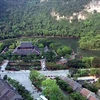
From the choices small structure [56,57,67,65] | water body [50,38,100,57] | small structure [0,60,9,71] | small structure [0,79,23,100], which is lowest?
water body [50,38,100,57]

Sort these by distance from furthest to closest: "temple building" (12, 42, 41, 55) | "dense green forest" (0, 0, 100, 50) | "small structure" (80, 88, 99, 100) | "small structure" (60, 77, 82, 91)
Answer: "dense green forest" (0, 0, 100, 50), "temple building" (12, 42, 41, 55), "small structure" (60, 77, 82, 91), "small structure" (80, 88, 99, 100)

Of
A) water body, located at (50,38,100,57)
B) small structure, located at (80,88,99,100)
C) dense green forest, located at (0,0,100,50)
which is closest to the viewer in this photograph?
small structure, located at (80,88,99,100)

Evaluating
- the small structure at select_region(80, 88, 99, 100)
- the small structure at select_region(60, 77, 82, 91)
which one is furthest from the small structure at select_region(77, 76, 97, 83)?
the small structure at select_region(80, 88, 99, 100)

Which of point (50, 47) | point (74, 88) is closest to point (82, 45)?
point (50, 47)

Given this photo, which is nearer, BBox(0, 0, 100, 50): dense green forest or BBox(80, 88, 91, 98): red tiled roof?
BBox(80, 88, 91, 98): red tiled roof

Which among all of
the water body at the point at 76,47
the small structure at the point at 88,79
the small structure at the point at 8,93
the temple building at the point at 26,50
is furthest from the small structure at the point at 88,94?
the water body at the point at 76,47

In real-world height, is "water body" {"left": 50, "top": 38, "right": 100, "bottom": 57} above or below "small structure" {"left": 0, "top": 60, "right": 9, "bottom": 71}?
below

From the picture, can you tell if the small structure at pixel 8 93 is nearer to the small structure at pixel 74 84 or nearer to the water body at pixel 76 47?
the small structure at pixel 74 84

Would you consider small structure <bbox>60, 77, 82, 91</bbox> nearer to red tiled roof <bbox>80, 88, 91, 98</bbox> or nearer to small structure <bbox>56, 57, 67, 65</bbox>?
red tiled roof <bbox>80, 88, 91, 98</bbox>
